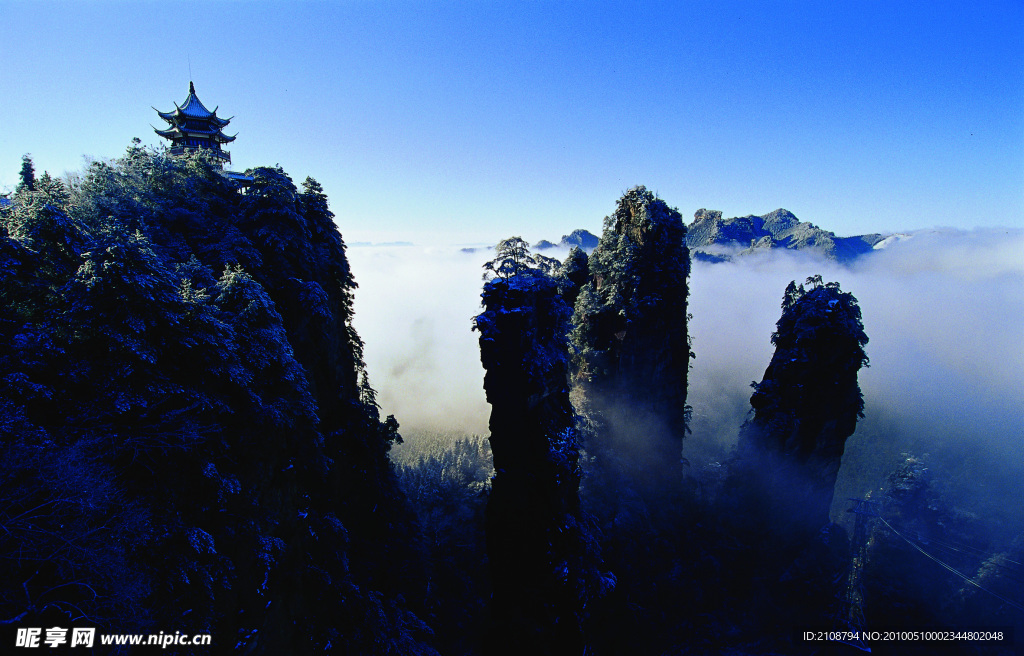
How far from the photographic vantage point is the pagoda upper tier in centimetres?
4275

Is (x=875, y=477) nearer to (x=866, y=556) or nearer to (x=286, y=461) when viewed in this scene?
(x=866, y=556)

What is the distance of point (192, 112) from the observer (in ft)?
142

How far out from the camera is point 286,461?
1709cm

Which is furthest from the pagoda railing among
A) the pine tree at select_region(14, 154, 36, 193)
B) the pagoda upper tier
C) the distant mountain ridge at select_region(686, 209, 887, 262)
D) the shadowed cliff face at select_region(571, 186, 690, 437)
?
the distant mountain ridge at select_region(686, 209, 887, 262)

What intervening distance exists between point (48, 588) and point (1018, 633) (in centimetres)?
5253

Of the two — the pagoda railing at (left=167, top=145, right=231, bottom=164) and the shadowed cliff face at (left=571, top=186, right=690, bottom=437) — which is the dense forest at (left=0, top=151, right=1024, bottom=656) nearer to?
the shadowed cliff face at (left=571, top=186, right=690, bottom=437)

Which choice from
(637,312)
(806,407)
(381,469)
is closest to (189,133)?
(381,469)

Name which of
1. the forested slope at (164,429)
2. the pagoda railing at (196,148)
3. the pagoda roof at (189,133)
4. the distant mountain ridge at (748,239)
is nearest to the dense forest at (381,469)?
the forested slope at (164,429)

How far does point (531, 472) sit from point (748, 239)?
575 feet

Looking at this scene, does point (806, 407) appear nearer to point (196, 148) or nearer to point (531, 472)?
point (531, 472)

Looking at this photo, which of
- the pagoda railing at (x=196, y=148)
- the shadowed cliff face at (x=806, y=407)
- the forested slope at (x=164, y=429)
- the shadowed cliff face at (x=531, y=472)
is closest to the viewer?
the forested slope at (x=164, y=429)

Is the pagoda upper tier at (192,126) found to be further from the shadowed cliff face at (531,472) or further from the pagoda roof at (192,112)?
the shadowed cliff face at (531,472)

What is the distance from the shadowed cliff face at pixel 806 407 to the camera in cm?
3069

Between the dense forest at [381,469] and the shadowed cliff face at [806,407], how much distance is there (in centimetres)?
19
